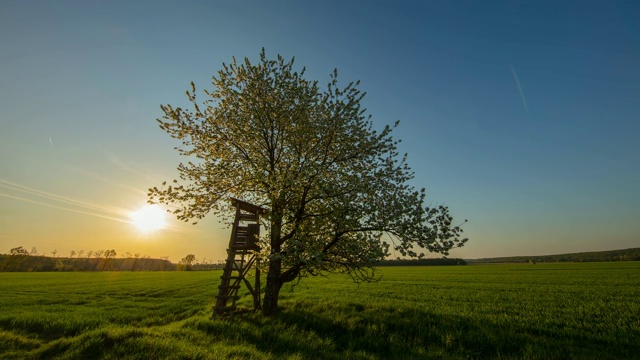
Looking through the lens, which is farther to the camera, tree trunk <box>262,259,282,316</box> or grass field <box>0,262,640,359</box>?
tree trunk <box>262,259,282,316</box>

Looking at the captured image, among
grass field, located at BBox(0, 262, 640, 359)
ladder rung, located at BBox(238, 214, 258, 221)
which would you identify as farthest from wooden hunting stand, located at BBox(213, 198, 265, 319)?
grass field, located at BBox(0, 262, 640, 359)

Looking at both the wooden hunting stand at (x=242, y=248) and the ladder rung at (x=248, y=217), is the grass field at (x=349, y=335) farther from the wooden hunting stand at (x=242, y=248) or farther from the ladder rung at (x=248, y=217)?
the ladder rung at (x=248, y=217)

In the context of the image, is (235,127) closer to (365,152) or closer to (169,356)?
(365,152)

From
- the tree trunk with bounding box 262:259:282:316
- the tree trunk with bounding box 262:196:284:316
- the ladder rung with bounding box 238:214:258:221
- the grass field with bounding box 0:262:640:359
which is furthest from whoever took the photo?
the ladder rung with bounding box 238:214:258:221

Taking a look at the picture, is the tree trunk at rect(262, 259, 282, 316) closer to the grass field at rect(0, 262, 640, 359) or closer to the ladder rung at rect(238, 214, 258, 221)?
the grass field at rect(0, 262, 640, 359)

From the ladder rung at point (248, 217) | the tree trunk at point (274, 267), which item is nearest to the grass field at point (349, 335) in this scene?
the tree trunk at point (274, 267)

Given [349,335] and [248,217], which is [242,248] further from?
[349,335]

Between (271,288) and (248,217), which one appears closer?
(271,288)

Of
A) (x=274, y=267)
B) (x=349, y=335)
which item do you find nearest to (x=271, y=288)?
(x=274, y=267)

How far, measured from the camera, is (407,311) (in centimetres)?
1833

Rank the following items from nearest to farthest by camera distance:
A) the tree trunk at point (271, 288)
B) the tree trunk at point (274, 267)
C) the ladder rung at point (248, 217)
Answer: the tree trunk at point (274, 267) < the tree trunk at point (271, 288) < the ladder rung at point (248, 217)

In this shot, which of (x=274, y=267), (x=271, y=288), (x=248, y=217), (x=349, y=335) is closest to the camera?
(x=349, y=335)

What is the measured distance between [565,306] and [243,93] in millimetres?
28160

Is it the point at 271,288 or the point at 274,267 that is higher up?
the point at 274,267
